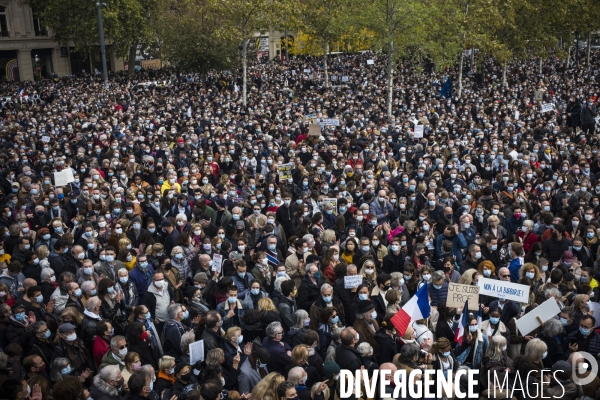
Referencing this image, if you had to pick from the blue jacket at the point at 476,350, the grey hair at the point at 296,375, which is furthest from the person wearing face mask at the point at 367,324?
the grey hair at the point at 296,375

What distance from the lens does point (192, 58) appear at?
3822 cm

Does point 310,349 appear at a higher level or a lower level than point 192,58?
lower

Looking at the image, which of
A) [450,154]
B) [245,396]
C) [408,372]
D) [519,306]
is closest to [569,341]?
[519,306]

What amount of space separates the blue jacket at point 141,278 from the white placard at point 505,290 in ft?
15.9

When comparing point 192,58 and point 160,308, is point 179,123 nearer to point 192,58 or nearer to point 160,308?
point 192,58

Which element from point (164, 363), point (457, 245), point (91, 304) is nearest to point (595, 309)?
point (457, 245)

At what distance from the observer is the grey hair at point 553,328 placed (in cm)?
727

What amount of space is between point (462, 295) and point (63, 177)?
1025cm

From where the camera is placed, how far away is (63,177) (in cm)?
1463

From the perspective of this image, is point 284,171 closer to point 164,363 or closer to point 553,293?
point 553,293

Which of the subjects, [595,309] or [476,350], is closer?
[476,350]

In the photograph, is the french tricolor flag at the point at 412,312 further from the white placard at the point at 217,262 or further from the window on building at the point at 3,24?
the window on building at the point at 3,24

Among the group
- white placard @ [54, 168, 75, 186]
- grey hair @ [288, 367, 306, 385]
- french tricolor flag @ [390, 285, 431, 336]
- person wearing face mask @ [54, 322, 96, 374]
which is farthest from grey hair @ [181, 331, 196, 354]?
white placard @ [54, 168, 75, 186]

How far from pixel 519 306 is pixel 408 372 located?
2600 mm
